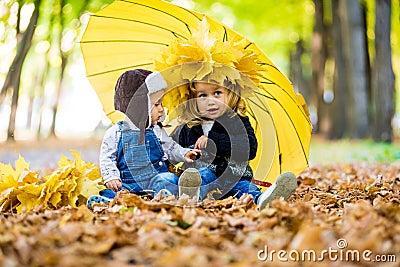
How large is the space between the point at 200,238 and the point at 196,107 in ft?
6.15

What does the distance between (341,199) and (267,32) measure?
15837 millimetres

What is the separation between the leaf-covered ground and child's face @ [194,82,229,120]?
104 cm

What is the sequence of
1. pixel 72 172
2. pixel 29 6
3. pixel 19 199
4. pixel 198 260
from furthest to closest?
pixel 29 6
pixel 72 172
pixel 19 199
pixel 198 260

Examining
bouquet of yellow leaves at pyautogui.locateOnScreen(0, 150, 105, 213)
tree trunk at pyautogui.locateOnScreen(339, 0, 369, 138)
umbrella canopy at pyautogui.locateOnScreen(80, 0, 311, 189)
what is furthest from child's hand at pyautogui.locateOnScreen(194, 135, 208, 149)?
tree trunk at pyautogui.locateOnScreen(339, 0, 369, 138)

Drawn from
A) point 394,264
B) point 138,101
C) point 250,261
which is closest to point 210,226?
point 250,261

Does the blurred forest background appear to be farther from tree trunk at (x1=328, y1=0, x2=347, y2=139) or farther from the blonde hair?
the blonde hair

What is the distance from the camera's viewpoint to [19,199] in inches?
135

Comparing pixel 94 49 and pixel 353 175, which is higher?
pixel 94 49

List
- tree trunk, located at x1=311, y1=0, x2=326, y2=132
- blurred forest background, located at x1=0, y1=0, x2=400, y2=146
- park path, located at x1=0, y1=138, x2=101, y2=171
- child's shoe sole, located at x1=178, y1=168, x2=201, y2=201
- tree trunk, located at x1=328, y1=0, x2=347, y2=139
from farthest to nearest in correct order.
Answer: tree trunk, located at x1=311, y1=0, x2=326, y2=132
tree trunk, located at x1=328, y1=0, x2=347, y2=139
park path, located at x1=0, y1=138, x2=101, y2=171
blurred forest background, located at x1=0, y1=0, x2=400, y2=146
child's shoe sole, located at x1=178, y1=168, x2=201, y2=201

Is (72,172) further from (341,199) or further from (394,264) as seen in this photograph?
(394,264)

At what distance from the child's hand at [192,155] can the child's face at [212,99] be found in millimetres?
331

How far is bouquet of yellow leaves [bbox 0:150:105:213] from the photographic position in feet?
11.2

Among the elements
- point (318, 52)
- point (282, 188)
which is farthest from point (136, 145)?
point (318, 52)

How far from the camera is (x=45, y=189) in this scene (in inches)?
136
